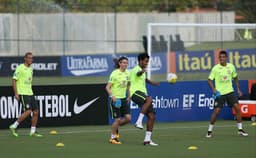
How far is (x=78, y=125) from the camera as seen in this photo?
2294 centimetres

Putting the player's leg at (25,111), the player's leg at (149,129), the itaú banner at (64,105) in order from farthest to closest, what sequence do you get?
the itaú banner at (64,105)
the player's leg at (25,111)
the player's leg at (149,129)

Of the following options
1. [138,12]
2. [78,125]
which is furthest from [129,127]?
[138,12]

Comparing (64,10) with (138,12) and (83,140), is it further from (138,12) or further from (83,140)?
(83,140)

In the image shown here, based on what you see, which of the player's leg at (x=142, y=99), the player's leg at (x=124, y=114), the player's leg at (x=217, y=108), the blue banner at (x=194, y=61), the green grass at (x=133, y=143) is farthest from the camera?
the blue banner at (x=194, y=61)

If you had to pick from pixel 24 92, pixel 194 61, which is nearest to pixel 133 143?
pixel 24 92

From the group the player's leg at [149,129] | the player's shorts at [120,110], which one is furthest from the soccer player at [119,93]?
the player's leg at [149,129]

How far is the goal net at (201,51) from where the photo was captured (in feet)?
93.2

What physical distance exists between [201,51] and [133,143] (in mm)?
15636

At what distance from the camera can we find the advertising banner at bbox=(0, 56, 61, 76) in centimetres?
4200

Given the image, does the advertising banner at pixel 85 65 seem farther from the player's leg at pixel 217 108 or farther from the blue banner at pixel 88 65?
the player's leg at pixel 217 108

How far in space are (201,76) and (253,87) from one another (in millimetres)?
5447

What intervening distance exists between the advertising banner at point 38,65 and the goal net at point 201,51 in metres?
6.82

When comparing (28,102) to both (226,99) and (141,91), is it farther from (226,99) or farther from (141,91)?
(226,99)

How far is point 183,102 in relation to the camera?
80.3 ft
